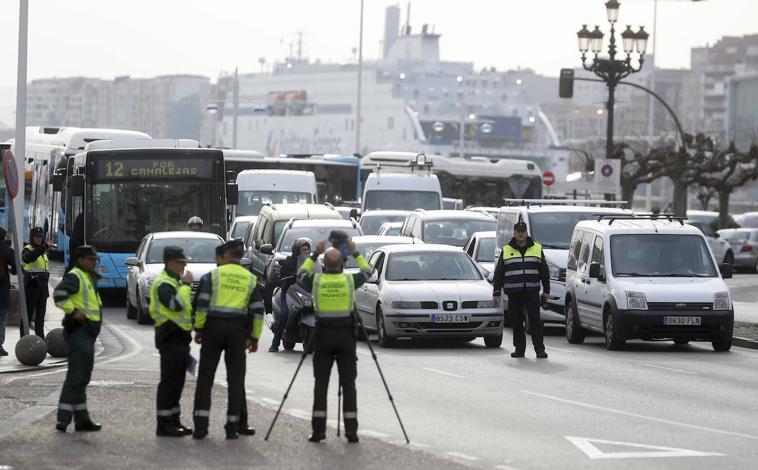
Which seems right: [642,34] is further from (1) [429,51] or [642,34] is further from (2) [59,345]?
(1) [429,51]

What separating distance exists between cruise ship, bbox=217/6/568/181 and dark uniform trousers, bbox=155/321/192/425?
4001 inches

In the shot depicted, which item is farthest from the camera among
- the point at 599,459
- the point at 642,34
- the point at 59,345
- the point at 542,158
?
the point at 542,158

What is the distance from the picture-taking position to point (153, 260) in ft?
89.0

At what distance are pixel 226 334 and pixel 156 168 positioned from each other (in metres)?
18.5

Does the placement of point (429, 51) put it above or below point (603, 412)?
above

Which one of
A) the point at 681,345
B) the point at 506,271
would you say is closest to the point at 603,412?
the point at 506,271

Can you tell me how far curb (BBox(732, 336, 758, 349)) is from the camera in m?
23.6

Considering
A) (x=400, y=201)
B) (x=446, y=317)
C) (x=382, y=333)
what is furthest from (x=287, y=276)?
(x=400, y=201)

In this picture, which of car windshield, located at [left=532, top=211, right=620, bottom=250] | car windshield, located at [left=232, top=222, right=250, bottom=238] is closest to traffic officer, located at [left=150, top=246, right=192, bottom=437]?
car windshield, located at [left=532, top=211, right=620, bottom=250]

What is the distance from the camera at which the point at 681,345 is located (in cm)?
2419

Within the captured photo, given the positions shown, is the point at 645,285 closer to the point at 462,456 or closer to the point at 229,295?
the point at 229,295

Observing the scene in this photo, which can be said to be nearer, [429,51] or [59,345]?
[59,345]

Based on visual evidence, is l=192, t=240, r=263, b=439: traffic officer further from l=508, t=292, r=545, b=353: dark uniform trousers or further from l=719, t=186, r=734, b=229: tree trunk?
l=719, t=186, r=734, b=229: tree trunk

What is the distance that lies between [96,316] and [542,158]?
114577 millimetres
